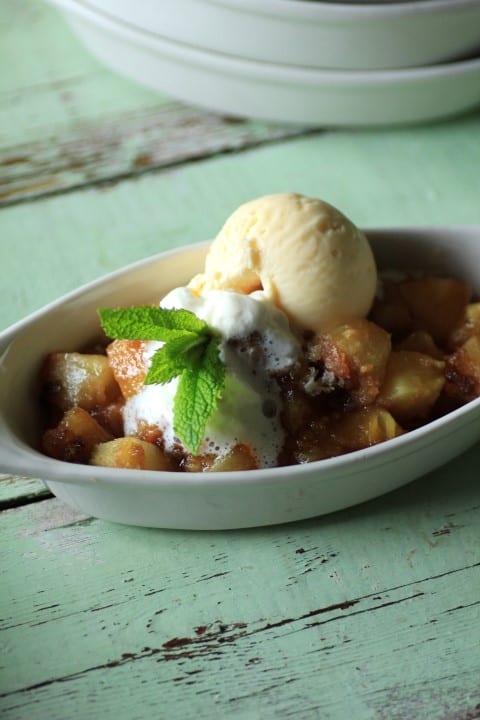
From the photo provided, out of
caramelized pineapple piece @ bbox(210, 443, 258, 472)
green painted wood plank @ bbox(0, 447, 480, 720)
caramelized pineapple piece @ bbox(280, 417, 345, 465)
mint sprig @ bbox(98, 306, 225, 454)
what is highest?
mint sprig @ bbox(98, 306, 225, 454)

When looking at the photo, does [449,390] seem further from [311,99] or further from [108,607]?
[311,99]

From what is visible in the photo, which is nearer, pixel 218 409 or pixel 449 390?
pixel 218 409

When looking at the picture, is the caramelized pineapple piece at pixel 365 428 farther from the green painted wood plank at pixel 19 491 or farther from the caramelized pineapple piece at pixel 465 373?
the green painted wood plank at pixel 19 491

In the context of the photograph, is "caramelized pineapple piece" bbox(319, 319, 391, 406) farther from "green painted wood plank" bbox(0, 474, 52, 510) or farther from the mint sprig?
"green painted wood plank" bbox(0, 474, 52, 510)

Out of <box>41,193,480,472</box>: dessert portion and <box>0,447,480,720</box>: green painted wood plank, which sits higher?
<box>41,193,480,472</box>: dessert portion

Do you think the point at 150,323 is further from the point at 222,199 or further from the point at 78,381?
the point at 222,199

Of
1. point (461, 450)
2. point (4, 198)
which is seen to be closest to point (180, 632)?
point (461, 450)

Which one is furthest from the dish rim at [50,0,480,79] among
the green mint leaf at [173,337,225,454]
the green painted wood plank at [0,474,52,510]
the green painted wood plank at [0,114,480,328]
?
the green painted wood plank at [0,474,52,510]
